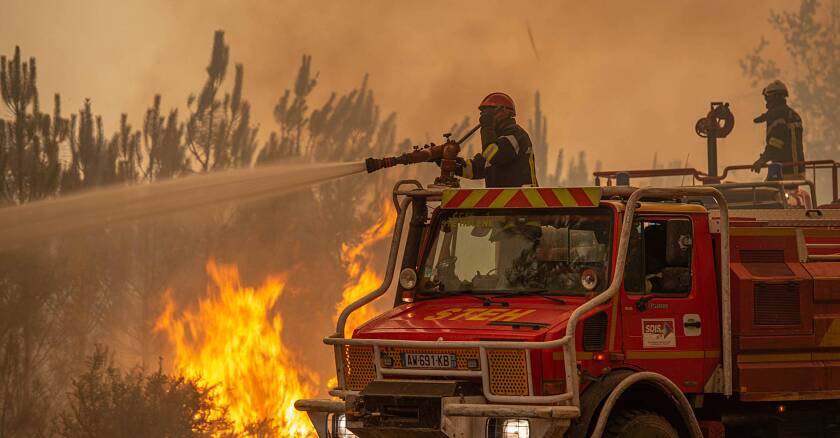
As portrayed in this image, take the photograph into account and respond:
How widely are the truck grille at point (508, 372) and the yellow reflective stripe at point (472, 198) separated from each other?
149cm

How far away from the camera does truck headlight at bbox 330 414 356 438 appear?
937 cm

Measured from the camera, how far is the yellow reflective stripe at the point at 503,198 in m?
9.71

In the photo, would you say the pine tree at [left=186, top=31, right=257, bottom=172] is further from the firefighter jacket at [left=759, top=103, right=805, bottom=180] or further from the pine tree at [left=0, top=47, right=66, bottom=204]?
the firefighter jacket at [left=759, top=103, right=805, bottom=180]

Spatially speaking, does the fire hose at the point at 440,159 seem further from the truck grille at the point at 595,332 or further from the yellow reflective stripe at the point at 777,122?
the yellow reflective stripe at the point at 777,122

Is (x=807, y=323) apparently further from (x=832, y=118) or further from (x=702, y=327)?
(x=832, y=118)

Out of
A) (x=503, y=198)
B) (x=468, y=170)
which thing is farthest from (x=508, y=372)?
(x=468, y=170)

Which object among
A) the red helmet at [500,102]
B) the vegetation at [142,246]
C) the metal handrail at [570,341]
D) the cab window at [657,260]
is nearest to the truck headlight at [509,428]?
the metal handrail at [570,341]

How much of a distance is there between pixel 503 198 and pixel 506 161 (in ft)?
5.28

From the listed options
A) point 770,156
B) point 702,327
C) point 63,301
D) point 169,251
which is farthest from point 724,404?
point 169,251

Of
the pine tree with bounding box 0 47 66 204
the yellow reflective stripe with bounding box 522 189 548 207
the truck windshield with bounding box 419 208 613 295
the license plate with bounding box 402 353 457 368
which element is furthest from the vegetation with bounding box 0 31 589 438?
the license plate with bounding box 402 353 457 368

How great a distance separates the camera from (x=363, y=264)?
28531 mm

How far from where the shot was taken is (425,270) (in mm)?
10070

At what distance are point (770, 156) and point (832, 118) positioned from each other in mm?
38763

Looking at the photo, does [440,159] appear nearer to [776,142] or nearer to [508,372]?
[508,372]
